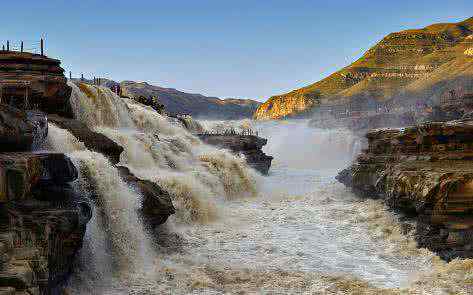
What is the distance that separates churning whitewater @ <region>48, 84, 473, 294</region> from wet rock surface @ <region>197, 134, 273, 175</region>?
26.5ft

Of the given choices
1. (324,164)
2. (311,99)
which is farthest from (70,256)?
(311,99)

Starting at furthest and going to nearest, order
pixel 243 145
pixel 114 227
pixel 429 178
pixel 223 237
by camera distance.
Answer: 1. pixel 243 145
2. pixel 223 237
3. pixel 429 178
4. pixel 114 227

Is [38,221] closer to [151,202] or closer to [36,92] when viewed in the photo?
[151,202]

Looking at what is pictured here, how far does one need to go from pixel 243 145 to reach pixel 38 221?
2986 cm

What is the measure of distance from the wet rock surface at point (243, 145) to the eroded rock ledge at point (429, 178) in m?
13.9

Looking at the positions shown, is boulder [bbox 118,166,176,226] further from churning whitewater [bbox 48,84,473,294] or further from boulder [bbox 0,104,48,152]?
boulder [bbox 0,104,48,152]

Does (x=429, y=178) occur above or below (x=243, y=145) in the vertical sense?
below

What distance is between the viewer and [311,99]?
611ft

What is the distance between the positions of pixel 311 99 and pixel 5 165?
7097 inches

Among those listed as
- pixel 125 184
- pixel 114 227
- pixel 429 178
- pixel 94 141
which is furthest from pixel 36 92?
pixel 429 178

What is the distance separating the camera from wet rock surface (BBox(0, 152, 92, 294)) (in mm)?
9914

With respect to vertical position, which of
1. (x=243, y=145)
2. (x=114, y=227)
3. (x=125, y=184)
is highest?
(x=243, y=145)

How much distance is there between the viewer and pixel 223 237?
64.6ft

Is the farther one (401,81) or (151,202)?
(401,81)
